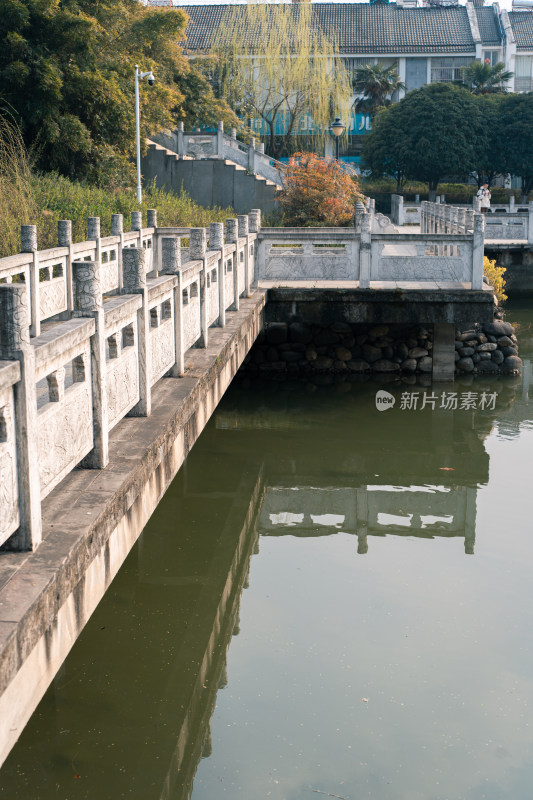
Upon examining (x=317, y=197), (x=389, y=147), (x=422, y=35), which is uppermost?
(x=422, y=35)

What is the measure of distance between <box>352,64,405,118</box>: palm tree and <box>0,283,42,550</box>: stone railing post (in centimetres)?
4159

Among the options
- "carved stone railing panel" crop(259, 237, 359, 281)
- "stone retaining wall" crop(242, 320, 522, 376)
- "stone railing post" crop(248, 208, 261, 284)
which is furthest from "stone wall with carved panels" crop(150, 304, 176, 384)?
"stone retaining wall" crop(242, 320, 522, 376)

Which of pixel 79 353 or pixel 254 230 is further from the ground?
pixel 254 230

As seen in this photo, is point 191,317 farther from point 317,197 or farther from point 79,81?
point 317,197

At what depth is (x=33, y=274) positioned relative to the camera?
854 cm

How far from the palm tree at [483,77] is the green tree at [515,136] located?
17.1 ft

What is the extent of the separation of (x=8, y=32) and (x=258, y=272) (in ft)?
23.6

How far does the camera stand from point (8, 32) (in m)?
16.9

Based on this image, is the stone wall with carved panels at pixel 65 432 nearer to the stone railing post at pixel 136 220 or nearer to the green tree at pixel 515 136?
the stone railing post at pixel 136 220

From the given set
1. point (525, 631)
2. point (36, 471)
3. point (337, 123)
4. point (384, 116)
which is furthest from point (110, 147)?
point (384, 116)

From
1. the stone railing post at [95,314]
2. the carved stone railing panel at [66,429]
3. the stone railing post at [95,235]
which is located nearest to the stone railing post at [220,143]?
the stone railing post at [95,235]
